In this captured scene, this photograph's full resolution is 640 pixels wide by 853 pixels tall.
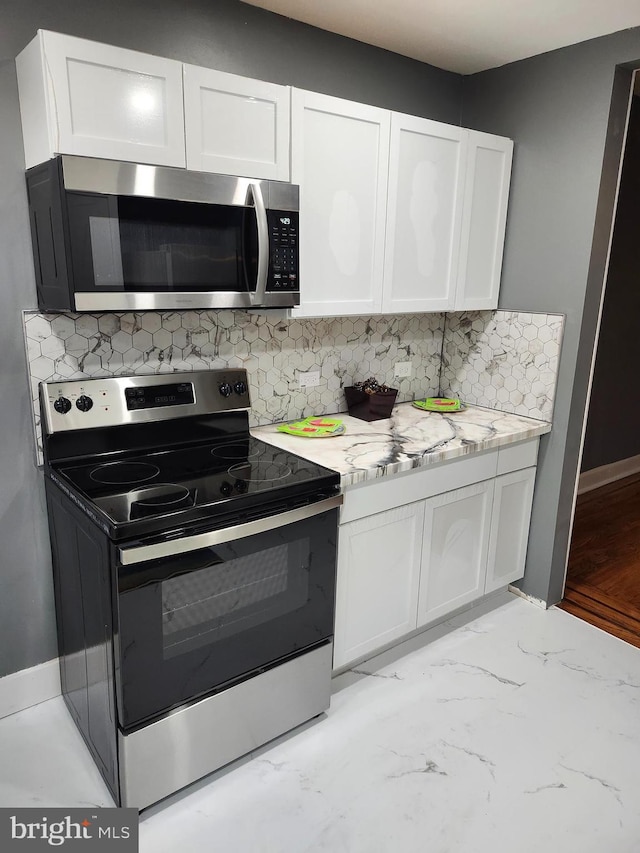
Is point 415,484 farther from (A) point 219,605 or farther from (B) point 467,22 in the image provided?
(B) point 467,22

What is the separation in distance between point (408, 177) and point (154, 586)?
174 cm

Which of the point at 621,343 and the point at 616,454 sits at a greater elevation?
the point at 621,343

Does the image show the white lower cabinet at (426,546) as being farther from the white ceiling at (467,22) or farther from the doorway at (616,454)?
the white ceiling at (467,22)

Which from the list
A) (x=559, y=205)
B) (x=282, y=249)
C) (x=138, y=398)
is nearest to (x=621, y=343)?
(x=559, y=205)

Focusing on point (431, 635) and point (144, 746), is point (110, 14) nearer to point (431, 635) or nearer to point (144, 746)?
point (144, 746)

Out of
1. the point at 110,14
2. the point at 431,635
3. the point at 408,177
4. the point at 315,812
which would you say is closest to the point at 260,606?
the point at 315,812

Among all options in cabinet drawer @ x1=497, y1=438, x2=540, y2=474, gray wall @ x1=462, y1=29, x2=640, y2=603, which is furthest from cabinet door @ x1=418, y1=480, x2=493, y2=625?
gray wall @ x1=462, y1=29, x2=640, y2=603

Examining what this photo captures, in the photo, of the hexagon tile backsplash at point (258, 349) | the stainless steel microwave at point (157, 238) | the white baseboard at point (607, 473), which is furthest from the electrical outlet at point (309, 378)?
the white baseboard at point (607, 473)

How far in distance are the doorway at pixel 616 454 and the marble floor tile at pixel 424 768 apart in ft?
1.53

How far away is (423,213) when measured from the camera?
2477mm

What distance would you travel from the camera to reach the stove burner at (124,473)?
188cm

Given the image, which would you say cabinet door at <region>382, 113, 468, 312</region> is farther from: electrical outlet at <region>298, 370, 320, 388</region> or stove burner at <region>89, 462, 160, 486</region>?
stove burner at <region>89, 462, 160, 486</region>

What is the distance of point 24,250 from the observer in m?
1.89

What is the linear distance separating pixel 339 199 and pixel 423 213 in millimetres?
425
